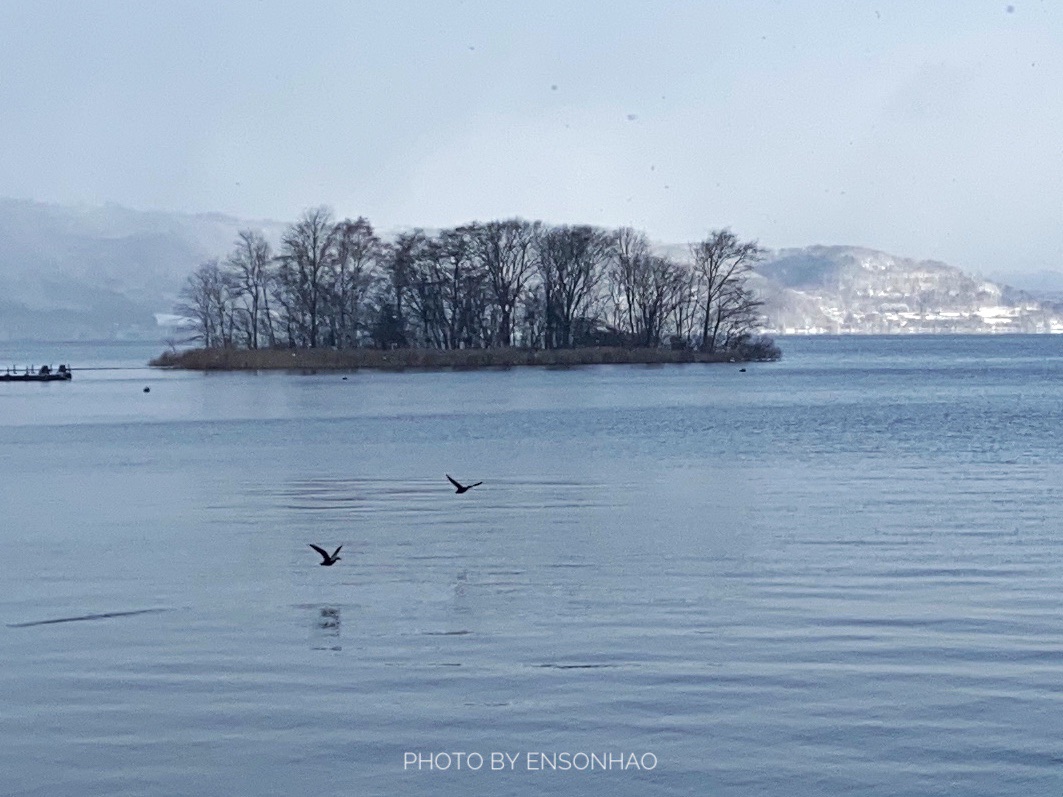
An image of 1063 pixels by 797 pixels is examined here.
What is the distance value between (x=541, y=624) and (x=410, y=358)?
9197cm

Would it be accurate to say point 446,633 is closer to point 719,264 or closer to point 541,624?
point 541,624

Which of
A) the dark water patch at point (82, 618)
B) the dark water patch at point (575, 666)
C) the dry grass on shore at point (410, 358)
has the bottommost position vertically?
the dark water patch at point (575, 666)

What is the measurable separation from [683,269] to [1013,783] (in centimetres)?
10212

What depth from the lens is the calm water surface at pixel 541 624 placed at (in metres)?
11.2

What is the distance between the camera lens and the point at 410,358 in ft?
351

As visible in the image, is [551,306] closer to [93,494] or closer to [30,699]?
[93,494]

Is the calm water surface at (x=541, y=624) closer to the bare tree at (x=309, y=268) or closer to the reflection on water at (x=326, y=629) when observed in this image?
the reflection on water at (x=326, y=629)

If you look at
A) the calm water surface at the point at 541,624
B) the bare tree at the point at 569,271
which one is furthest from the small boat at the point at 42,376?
the calm water surface at the point at 541,624

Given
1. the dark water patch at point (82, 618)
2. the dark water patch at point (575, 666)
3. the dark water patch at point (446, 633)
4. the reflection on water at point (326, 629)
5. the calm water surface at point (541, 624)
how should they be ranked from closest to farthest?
the calm water surface at point (541, 624)
the dark water patch at point (575, 666)
the reflection on water at point (326, 629)
the dark water patch at point (446, 633)
the dark water patch at point (82, 618)

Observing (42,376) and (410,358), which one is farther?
(410,358)

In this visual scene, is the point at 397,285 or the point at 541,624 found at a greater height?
the point at 397,285

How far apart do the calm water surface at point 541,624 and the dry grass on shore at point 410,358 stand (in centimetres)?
6892

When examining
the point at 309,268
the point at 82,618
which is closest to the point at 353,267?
the point at 309,268

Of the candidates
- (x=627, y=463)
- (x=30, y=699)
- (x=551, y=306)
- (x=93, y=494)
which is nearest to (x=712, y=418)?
(x=627, y=463)
